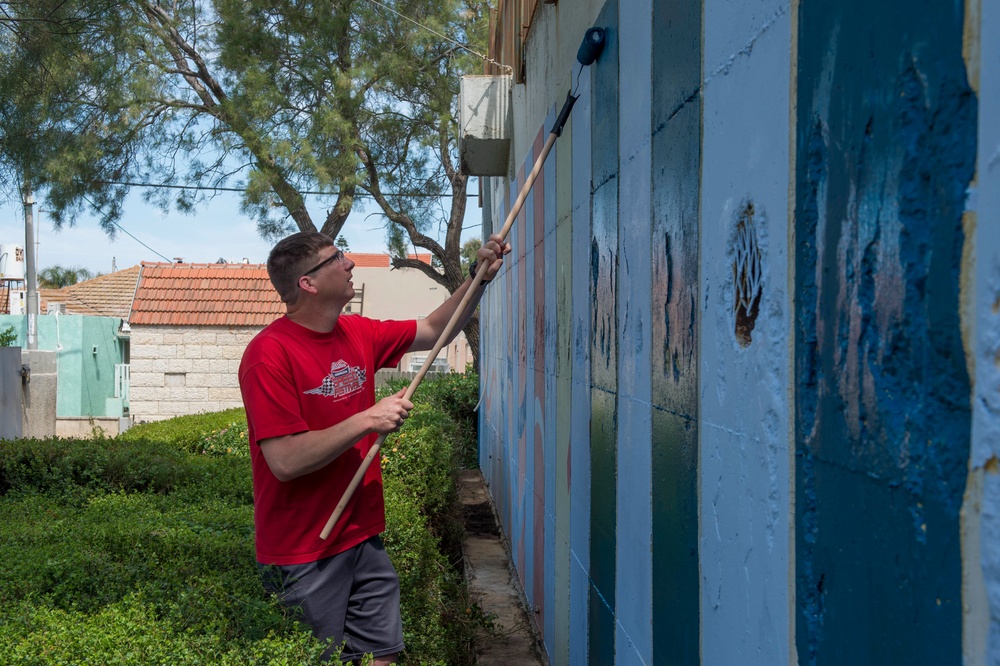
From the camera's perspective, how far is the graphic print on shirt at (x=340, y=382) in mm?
3418

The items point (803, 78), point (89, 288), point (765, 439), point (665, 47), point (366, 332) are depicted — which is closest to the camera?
point (803, 78)

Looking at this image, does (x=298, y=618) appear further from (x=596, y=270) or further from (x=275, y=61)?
(x=275, y=61)

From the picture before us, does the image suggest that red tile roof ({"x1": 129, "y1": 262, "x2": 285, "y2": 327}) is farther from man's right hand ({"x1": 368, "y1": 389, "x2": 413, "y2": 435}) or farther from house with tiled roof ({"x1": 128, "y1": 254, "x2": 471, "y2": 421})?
man's right hand ({"x1": 368, "y1": 389, "x2": 413, "y2": 435})

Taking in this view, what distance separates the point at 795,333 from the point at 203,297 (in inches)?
956

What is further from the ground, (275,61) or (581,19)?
(275,61)

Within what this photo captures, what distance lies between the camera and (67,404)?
94.2 ft

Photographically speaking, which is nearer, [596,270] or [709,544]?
[709,544]

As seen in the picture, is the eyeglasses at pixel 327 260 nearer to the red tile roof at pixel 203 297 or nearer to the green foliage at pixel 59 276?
the red tile roof at pixel 203 297

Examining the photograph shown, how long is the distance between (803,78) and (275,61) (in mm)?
15248

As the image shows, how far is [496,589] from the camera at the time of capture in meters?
7.10

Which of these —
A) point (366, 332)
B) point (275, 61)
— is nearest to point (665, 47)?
point (366, 332)

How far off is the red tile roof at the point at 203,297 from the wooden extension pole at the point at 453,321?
20.6m

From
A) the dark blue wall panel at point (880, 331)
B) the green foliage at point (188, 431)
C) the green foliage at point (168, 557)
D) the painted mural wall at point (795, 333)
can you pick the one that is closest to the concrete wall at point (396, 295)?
the green foliage at point (188, 431)

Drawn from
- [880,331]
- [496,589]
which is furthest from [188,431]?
[880,331]
